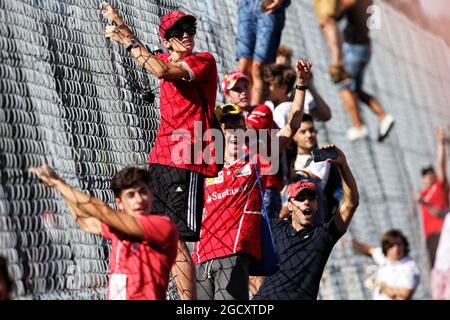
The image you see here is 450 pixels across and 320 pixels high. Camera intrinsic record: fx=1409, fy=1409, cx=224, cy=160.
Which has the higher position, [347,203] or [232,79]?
[232,79]

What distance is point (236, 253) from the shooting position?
7805 mm

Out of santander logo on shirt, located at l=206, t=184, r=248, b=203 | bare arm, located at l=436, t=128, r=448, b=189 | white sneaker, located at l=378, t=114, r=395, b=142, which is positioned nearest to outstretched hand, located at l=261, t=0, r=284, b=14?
santander logo on shirt, located at l=206, t=184, r=248, b=203

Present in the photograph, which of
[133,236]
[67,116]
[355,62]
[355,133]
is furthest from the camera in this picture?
[355,133]

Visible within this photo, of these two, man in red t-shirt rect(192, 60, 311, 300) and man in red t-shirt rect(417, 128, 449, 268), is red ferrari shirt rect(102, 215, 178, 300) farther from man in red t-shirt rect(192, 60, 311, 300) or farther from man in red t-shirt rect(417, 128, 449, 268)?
man in red t-shirt rect(417, 128, 449, 268)

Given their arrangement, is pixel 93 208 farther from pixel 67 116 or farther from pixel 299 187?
Answer: pixel 299 187

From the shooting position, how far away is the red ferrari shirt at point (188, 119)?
7527mm

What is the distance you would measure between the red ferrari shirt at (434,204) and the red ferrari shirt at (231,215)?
21.2ft

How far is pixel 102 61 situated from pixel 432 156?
32.9 feet

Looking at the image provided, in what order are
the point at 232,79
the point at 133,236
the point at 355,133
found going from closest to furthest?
the point at 133,236 → the point at 232,79 → the point at 355,133

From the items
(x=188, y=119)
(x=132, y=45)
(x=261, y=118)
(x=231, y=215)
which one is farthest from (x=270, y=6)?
(x=132, y=45)

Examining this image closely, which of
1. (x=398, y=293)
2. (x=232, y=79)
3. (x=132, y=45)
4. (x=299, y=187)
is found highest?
(x=232, y=79)

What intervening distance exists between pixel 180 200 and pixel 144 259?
965 mm

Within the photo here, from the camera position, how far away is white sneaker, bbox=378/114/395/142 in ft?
46.4

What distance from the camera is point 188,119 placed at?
7.61 metres
